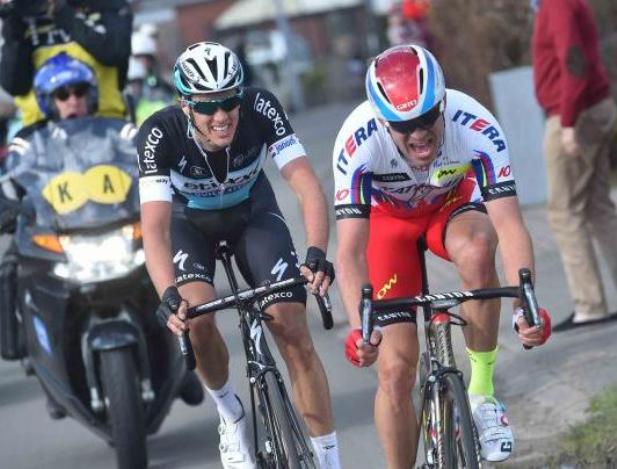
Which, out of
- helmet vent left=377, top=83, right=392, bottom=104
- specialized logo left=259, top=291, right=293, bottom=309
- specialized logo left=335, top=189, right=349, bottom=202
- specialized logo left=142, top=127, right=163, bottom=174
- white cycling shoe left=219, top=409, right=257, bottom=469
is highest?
helmet vent left=377, top=83, right=392, bottom=104

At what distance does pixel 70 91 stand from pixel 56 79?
0.32ft

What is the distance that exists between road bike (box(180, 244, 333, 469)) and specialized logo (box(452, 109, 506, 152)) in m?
0.85

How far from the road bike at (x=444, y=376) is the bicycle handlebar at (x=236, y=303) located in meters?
0.40

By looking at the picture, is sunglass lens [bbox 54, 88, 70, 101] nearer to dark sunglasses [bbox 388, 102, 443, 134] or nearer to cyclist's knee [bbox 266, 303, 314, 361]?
cyclist's knee [bbox 266, 303, 314, 361]

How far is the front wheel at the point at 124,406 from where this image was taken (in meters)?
8.04

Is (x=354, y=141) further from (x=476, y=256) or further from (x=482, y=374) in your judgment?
(x=482, y=374)

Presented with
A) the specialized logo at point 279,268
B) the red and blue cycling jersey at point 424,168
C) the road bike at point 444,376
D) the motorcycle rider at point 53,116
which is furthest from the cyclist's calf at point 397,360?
the motorcycle rider at point 53,116

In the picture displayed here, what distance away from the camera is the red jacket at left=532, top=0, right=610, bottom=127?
9938 mm

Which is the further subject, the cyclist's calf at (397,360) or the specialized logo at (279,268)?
the specialized logo at (279,268)

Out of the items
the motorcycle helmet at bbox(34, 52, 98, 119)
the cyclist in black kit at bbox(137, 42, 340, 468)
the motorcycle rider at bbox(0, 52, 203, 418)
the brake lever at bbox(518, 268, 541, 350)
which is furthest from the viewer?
the motorcycle helmet at bbox(34, 52, 98, 119)

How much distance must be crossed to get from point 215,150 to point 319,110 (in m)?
38.5

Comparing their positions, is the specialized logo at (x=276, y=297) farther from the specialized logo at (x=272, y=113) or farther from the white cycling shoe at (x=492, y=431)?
the white cycling shoe at (x=492, y=431)

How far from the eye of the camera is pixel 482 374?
6828mm

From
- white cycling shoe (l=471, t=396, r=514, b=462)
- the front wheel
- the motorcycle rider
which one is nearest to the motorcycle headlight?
the front wheel
